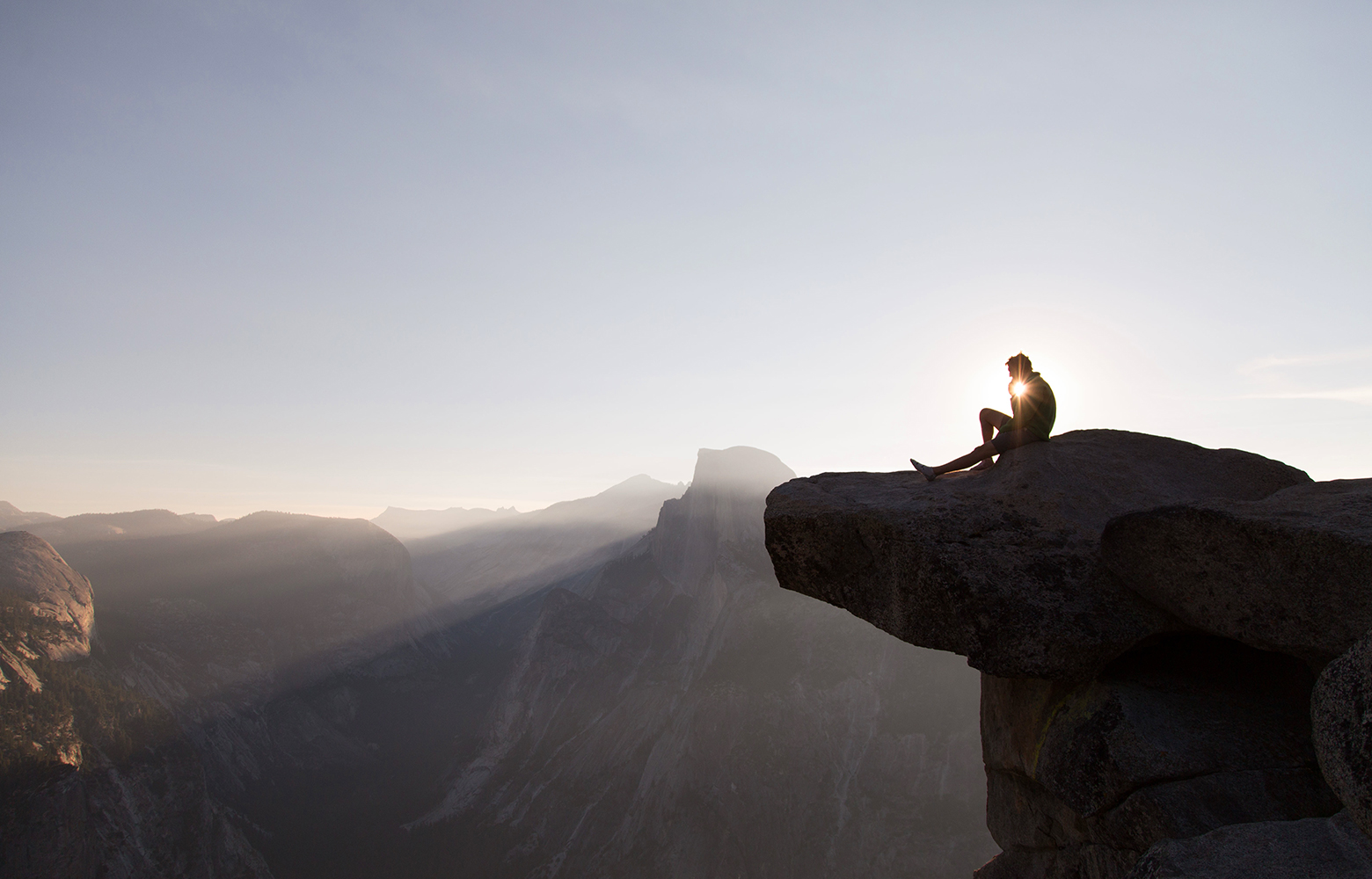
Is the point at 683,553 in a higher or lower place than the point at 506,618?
higher

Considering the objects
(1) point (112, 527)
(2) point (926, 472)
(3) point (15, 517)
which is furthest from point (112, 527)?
(2) point (926, 472)

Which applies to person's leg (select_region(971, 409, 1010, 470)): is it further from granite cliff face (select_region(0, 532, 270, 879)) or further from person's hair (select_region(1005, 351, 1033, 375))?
granite cliff face (select_region(0, 532, 270, 879))

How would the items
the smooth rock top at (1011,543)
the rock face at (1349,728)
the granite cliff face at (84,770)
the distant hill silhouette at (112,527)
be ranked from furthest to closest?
the distant hill silhouette at (112,527), the granite cliff face at (84,770), the smooth rock top at (1011,543), the rock face at (1349,728)

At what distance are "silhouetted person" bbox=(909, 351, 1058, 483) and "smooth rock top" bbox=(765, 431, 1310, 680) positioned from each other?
34 cm

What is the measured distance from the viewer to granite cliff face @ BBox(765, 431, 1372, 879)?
4.94m

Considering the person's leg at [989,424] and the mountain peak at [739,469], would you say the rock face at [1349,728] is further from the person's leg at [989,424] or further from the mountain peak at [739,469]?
the mountain peak at [739,469]

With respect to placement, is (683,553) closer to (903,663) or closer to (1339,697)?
(903,663)

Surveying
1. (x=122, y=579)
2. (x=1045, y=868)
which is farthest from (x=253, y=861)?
(x=1045, y=868)

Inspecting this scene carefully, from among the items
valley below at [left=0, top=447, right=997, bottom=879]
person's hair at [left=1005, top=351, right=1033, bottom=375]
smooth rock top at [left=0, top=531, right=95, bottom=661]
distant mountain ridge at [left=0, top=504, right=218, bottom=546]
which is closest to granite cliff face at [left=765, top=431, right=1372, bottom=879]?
person's hair at [left=1005, top=351, right=1033, bottom=375]

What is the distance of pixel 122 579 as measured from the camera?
64938 millimetres

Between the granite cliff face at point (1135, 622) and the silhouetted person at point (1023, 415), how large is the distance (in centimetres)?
34

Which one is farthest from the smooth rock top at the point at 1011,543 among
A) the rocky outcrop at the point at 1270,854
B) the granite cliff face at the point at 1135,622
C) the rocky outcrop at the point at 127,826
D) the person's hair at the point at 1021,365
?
the rocky outcrop at the point at 127,826

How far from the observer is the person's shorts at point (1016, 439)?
29.3 feet

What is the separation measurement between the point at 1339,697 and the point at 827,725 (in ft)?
139
